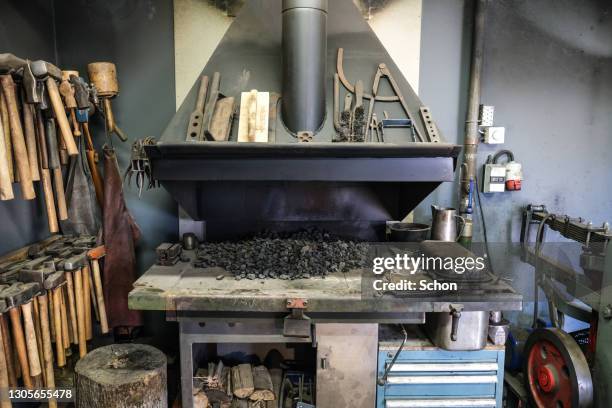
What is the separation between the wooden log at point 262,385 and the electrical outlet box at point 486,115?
211 centimetres

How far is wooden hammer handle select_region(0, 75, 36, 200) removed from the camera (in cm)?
158

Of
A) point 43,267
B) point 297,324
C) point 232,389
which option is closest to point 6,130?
point 43,267

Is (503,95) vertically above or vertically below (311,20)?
below

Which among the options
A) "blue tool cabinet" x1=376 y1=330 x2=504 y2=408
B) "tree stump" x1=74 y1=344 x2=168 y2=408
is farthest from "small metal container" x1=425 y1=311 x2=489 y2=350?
Answer: "tree stump" x1=74 y1=344 x2=168 y2=408

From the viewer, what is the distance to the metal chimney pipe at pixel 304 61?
1.78m

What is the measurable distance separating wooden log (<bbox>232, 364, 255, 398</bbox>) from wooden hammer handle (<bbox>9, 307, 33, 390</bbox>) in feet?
3.01

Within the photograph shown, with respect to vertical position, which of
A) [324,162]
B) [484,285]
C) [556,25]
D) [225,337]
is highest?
[556,25]

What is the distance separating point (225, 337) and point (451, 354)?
1.04m

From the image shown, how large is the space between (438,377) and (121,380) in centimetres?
143

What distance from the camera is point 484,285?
5.74 feet

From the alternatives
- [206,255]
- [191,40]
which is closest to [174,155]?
[206,255]

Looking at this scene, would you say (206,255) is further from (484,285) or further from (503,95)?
(503,95)

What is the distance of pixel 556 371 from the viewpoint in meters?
1.90

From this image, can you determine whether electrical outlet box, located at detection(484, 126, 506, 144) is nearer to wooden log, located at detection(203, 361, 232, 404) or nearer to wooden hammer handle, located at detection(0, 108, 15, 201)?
wooden log, located at detection(203, 361, 232, 404)
